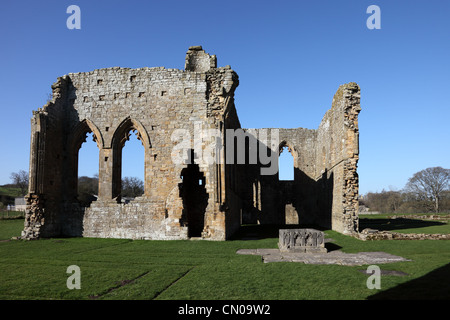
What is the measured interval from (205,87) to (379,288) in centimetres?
1050

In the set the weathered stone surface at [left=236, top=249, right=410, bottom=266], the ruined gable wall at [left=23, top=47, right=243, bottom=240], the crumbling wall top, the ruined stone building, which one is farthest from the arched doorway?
the weathered stone surface at [left=236, top=249, right=410, bottom=266]

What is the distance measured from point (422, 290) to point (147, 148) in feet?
37.1

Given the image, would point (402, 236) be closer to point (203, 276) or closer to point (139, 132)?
point (203, 276)

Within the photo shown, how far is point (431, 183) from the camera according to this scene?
1850 inches

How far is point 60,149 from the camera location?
1517cm

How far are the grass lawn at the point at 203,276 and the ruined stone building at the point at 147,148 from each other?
298 cm

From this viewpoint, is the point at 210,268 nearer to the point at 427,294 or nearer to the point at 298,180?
the point at 427,294

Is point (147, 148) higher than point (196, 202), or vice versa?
point (147, 148)

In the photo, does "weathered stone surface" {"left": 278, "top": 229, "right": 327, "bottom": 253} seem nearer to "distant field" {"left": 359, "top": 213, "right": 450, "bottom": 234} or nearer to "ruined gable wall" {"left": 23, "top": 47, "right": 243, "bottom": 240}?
"ruined gable wall" {"left": 23, "top": 47, "right": 243, "bottom": 240}

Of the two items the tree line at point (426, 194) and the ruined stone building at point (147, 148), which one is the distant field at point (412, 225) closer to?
the ruined stone building at point (147, 148)

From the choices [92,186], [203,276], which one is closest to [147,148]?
[203,276]

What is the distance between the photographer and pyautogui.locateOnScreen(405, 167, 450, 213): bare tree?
4597cm

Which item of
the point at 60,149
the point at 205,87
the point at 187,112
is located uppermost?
the point at 205,87
